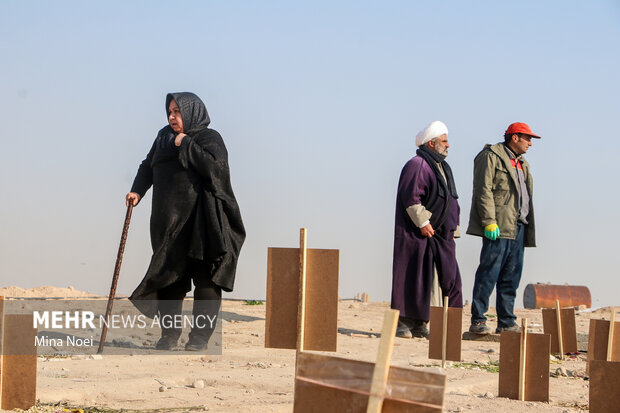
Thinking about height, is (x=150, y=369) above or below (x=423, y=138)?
below

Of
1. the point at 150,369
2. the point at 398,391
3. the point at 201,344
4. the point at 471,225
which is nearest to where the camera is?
the point at 398,391

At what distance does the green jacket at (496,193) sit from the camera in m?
8.77

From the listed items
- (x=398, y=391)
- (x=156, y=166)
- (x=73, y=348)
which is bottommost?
(x=73, y=348)

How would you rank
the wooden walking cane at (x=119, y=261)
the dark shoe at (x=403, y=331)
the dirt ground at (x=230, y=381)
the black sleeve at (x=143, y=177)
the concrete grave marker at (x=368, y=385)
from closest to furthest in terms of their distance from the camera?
the concrete grave marker at (x=368, y=385), the dirt ground at (x=230, y=381), the wooden walking cane at (x=119, y=261), the black sleeve at (x=143, y=177), the dark shoe at (x=403, y=331)

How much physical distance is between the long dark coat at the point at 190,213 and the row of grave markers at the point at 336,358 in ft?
6.12

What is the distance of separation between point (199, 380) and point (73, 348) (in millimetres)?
2002

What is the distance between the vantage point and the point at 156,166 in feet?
22.3

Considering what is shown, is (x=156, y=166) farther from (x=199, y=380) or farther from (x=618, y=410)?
(x=618, y=410)

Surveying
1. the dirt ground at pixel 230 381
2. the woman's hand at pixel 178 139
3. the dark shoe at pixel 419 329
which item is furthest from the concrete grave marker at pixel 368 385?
the dark shoe at pixel 419 329

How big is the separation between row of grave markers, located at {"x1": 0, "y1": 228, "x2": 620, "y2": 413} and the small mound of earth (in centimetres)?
850

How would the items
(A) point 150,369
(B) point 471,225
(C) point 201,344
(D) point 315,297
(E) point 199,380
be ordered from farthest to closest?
(B) point 471,225 → (C) point 201,344 → (A) point 150,369 → (E) point 199,380 → (D) point 315,297

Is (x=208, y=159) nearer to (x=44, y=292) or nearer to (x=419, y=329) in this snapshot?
(x=419, y=329)

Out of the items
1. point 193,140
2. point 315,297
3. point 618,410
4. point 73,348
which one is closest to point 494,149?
point 193,140

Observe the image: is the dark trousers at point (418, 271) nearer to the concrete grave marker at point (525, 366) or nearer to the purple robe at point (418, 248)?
the purple robe at point (418, 248)
